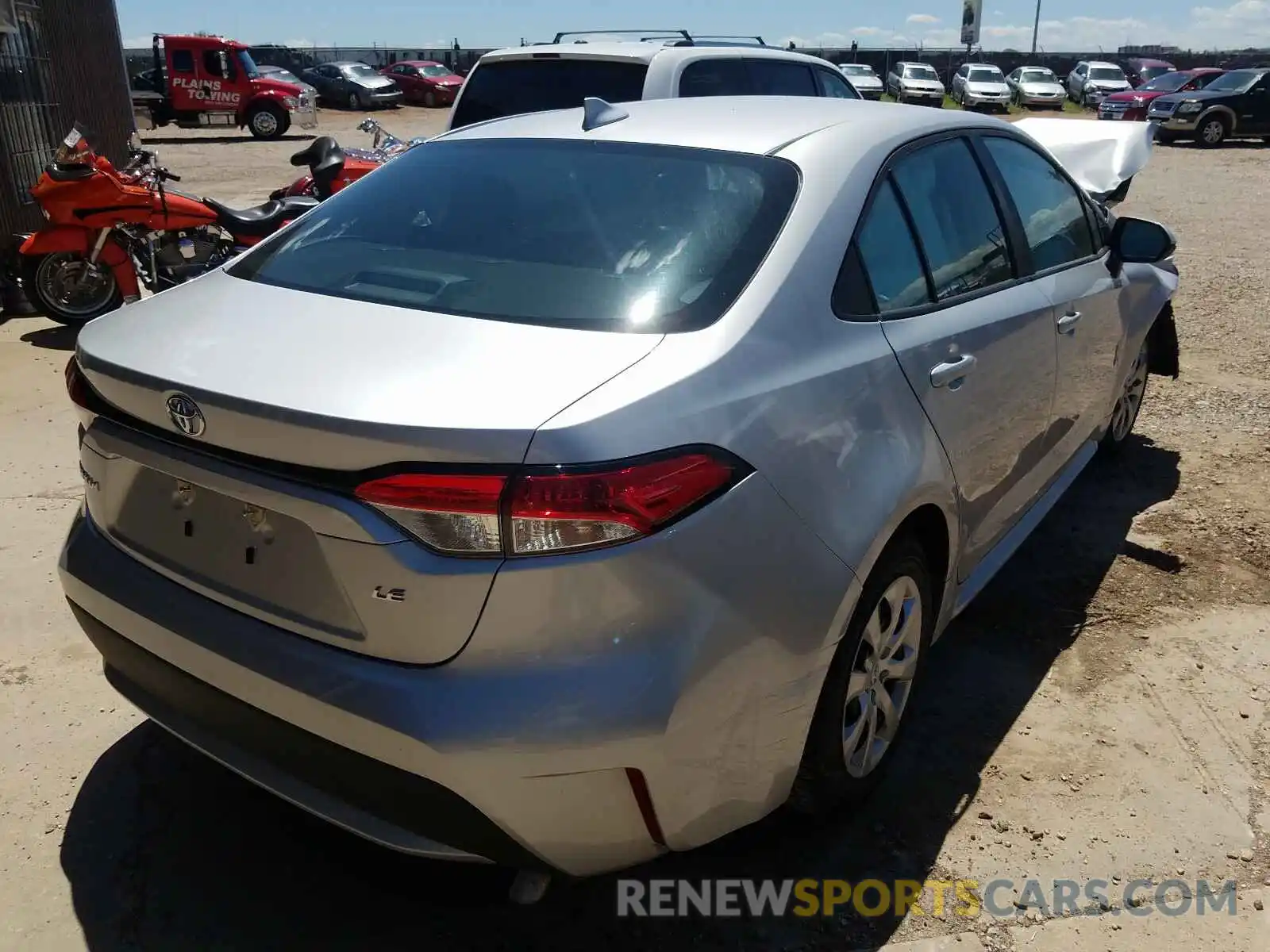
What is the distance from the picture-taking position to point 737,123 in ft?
9.07

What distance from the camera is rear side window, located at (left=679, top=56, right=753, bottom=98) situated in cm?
659

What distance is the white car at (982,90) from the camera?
32.0 m

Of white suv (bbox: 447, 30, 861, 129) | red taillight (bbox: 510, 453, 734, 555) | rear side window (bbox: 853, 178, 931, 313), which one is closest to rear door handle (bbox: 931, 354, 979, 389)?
rear side window (bbox: 853, 178, 931, 313)

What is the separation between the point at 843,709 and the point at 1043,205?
219cm

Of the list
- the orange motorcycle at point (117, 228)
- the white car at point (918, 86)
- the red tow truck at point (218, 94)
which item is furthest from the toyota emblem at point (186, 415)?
the white car at point (918, 86)

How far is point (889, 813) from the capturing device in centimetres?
270

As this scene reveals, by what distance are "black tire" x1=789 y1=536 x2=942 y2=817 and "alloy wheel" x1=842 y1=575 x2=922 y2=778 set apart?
0.04 ft

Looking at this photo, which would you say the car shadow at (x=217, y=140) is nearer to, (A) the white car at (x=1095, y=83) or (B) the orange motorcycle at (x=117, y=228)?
(B) the orange motorcycle at (x=117, y=228)

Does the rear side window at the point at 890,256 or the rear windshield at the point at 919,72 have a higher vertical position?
the rear side window at the point at 890,256

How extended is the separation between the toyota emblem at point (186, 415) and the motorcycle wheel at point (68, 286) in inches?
243

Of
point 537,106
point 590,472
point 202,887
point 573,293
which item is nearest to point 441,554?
point 590,472

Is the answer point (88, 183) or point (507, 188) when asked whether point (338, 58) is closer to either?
point (88, 183)

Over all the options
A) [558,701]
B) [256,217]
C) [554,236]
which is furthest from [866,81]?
[558,701]

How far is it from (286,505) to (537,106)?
5568 mm
